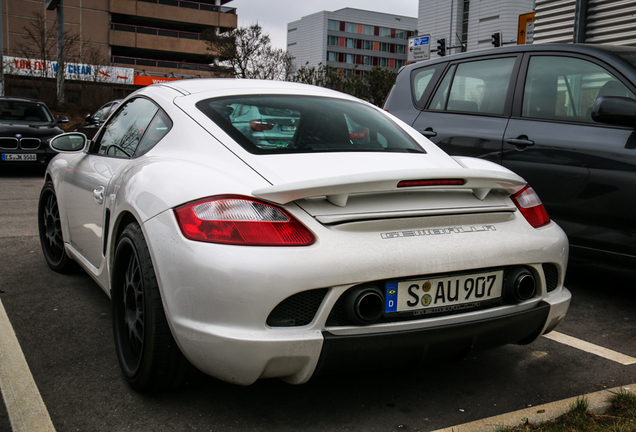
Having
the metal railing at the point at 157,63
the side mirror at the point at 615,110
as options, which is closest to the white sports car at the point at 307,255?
the side mirror at the point at 615,110

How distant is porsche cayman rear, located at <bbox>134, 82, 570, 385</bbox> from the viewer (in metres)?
2.03

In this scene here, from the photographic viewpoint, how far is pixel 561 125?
413 cm

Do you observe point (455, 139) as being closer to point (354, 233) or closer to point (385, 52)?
point (354, 233)

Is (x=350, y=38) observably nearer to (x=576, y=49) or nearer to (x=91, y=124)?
(x=91, y=124)

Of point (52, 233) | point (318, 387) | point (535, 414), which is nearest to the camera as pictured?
point (535, 414)

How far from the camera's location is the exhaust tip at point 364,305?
2062 mm

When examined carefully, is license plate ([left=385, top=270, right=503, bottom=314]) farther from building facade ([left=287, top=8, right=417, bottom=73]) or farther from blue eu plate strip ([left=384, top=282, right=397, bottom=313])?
building facade ([left=287, top=8, right=417, bottom=73])

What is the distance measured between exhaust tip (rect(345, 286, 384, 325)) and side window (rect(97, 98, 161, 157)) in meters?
1.64

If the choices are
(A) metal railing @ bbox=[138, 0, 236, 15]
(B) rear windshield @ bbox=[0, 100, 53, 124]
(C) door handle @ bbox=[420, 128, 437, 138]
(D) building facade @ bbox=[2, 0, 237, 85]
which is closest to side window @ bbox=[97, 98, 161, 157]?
(C) door handle @ bbox=[420, 128, 437, 138]

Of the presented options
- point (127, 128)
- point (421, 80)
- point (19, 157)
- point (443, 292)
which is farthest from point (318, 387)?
point (19, 157)

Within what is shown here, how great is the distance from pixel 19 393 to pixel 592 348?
8.99 feet

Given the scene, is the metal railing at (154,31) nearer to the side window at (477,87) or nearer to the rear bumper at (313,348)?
the side window at (477,87)

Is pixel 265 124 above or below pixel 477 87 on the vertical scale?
below

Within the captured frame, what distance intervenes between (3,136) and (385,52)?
105 metres
